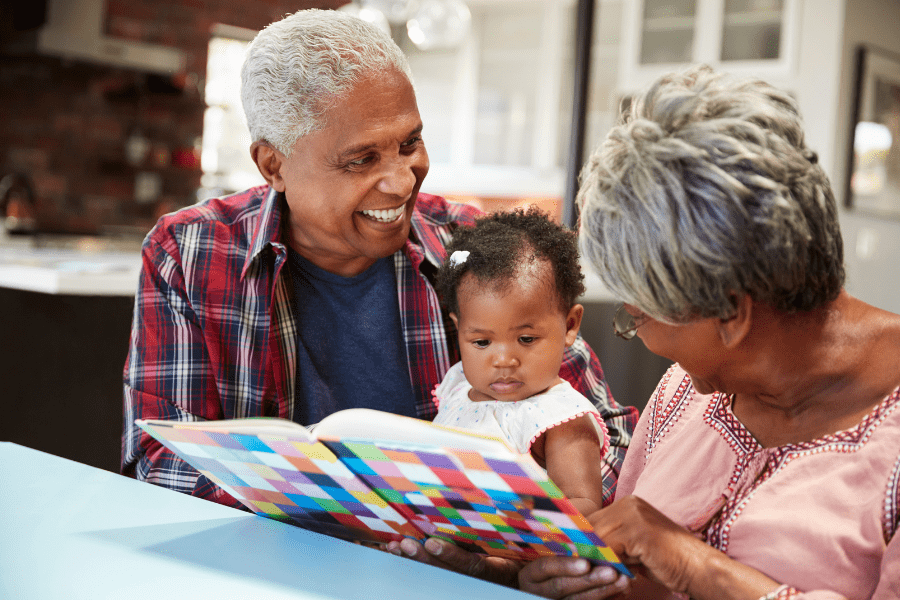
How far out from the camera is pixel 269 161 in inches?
66.9

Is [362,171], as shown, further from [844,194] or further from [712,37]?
[712,37]

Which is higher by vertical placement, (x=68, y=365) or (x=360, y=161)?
(x=360, y=161)

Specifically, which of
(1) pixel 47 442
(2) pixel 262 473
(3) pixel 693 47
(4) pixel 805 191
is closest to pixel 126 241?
(1) pixel 47 442

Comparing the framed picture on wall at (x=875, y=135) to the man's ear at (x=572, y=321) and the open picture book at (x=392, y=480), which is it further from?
the open picture book at (x=392, y=480)

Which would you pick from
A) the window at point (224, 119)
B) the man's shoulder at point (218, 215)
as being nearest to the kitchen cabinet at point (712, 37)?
the window at point (224, 119)

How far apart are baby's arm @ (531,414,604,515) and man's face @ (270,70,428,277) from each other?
0.53 metres

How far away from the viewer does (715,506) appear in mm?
1003

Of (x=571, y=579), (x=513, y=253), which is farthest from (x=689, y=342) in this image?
(x=513, y=253)

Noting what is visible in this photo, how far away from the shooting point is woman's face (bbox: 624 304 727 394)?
90 centimetres

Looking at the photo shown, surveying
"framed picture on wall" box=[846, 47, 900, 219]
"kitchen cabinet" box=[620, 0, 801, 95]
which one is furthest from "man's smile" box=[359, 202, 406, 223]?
"framed picture on wall" box=[846, 47, 900, 219]

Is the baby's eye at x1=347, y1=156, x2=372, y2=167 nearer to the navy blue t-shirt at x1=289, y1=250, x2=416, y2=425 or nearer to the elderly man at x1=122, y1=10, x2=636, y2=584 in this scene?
the elderly man at x1=122, y1=10, x2=636, y2=584

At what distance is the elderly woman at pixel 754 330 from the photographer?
2.74ft

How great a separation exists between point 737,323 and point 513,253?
22.4 inches

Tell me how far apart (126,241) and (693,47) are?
3.80 m
